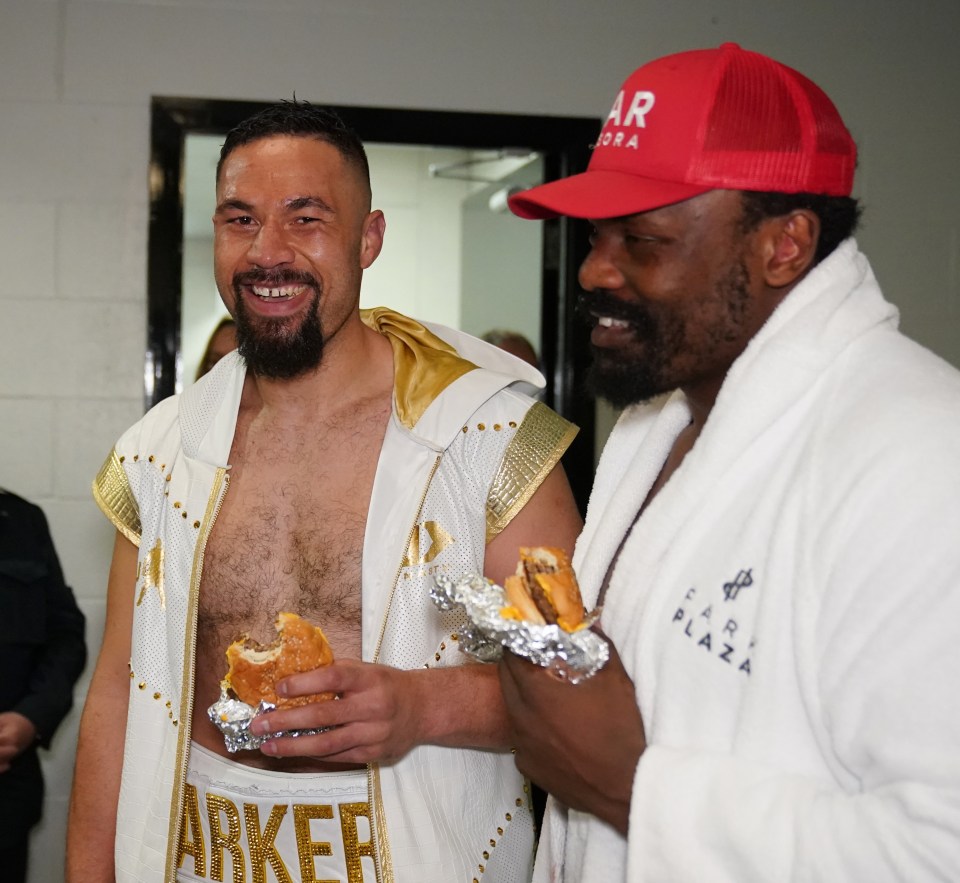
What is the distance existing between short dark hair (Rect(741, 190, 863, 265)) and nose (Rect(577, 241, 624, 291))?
0.14 metres

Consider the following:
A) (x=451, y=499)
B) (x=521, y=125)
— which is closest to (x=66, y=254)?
(x=521, y=125)

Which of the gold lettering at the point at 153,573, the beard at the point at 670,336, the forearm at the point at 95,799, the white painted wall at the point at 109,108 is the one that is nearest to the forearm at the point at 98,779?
the forearm at the point at 95,799

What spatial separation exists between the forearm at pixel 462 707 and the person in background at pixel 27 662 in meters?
1.14

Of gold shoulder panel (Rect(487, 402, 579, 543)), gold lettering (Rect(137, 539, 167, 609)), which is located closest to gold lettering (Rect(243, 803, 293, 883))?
gold lettering (Rect(137, 539, 167, 609))

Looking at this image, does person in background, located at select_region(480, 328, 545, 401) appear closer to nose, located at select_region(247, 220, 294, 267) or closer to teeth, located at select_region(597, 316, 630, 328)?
nose, located at select_region(247, 220, 294, 267)

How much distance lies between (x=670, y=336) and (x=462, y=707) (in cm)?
70

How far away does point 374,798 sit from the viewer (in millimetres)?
1673

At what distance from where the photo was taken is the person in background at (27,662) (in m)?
2.35

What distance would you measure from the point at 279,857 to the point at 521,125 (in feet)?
7.75

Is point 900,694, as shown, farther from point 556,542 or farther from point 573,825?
point 556,542

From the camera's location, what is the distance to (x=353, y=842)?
1684mm

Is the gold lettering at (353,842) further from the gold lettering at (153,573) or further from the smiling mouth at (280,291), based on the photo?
the smiling mouth at (280,291)

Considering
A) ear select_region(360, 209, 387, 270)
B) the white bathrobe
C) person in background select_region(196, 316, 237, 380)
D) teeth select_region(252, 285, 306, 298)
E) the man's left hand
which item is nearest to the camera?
the white bathrobe

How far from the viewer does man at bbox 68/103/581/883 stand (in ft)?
5.55
